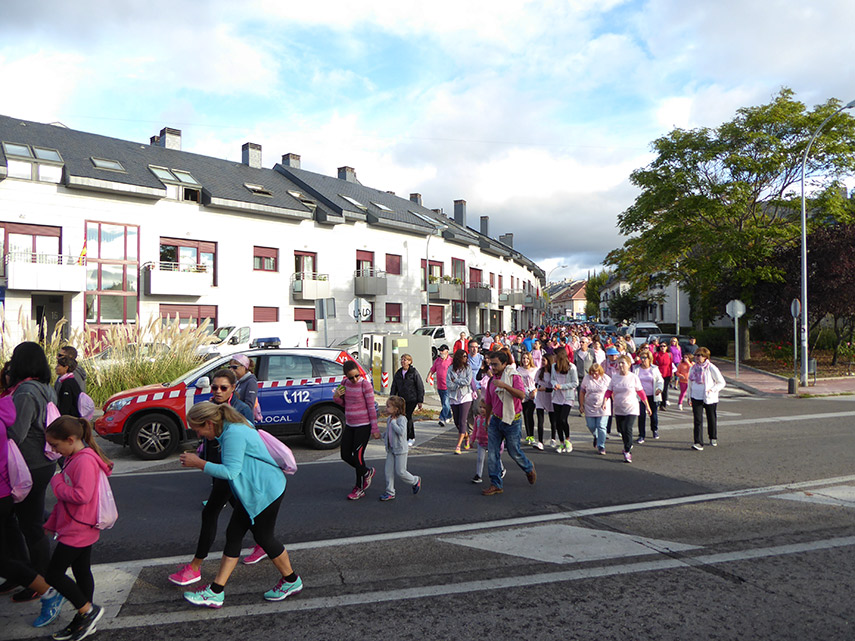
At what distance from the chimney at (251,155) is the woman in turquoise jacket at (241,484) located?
34.0 m

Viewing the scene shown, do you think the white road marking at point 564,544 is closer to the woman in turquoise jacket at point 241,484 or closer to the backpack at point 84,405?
the woman in turquoise jacket at point 241,484

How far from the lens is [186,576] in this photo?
4266 mm

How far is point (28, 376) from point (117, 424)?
16.1 feet

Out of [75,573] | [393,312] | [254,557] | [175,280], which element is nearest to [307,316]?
[393,312]

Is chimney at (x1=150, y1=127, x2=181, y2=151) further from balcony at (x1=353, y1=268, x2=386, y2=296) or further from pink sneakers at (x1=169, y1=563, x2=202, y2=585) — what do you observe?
pink sneakers at (x1=169, y1=563, x2=202, y2=585)

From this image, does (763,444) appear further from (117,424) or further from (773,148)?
(773,148)

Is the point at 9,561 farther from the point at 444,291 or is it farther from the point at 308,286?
the point at 444,291

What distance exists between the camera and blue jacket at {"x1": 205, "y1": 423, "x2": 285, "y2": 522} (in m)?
3.86

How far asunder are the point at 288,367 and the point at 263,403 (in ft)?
2.30

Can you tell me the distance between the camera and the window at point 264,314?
96.9 ft

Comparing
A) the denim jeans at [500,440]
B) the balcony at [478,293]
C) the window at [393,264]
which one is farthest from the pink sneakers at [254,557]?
the balcony at [478,293]

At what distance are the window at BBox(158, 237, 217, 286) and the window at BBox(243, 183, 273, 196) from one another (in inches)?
174

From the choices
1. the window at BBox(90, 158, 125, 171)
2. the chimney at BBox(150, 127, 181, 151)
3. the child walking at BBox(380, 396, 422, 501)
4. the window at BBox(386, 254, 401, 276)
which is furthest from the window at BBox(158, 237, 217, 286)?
the child walking at BBox(380, 396, 422, 501)

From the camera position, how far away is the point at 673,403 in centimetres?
1569
